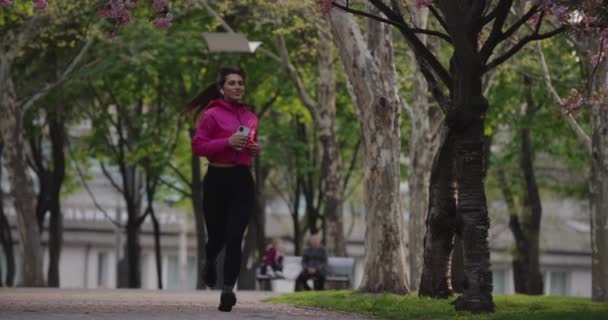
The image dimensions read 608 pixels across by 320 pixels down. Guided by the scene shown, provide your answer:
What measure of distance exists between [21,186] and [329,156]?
24.3 feet

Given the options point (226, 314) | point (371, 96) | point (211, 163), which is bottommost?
point (226, 314)

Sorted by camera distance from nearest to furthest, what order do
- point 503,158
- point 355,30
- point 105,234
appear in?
point 355,30
point 503,158
point 105,234

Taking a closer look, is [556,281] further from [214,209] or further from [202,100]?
[214,209]

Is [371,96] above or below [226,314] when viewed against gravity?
above

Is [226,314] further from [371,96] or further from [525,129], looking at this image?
[525,129]

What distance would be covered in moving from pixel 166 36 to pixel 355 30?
721 inches

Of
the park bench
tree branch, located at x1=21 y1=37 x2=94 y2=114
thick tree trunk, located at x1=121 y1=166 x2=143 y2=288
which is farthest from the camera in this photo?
thick tree trunk, located at x1=121 y1=166 x2=143 y2=288

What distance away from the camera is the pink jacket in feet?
41.2

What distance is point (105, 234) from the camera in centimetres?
7012

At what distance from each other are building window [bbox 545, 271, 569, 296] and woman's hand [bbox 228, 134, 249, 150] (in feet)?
215

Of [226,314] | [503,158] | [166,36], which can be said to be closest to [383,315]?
[226,314]

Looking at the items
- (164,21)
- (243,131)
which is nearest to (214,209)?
(243,131)

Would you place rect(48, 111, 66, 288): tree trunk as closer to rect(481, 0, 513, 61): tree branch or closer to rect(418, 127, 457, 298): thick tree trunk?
rect(418, 127, 457, 298): thick tree trunk

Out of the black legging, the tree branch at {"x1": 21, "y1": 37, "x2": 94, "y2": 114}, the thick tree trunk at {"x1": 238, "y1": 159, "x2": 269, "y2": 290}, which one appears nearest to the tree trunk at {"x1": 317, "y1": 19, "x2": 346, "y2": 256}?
the tree branch at {"x1": 21, "y1": 37, "x2": 94, "y2": 114}
